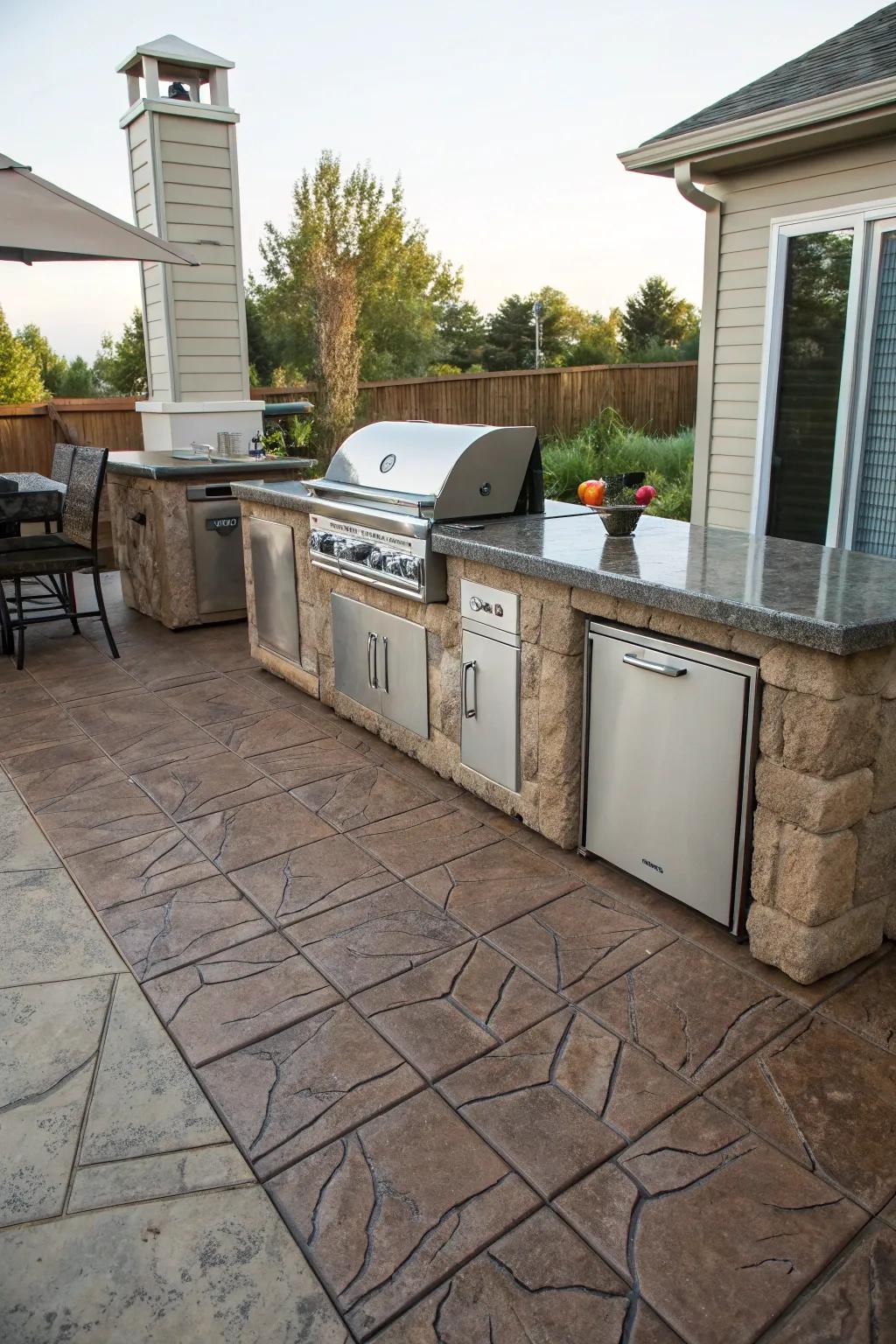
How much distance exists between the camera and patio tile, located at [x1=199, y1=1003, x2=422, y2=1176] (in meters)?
1.92

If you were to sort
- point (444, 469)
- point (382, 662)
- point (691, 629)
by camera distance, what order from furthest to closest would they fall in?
1. point (382, 662)
2. point (444, 469)
3. point (691, 629)

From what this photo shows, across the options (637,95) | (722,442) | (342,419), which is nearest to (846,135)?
(722,442)

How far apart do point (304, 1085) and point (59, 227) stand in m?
3.28

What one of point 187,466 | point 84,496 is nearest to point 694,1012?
point 84,496

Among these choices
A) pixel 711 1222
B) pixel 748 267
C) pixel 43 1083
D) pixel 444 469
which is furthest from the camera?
pixel 748 267

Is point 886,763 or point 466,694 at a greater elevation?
point 886,763

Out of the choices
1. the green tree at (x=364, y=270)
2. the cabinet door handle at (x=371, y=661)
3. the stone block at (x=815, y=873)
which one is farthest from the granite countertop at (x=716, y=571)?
the green tree at (x=364, y=270)

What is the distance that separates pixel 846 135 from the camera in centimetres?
418

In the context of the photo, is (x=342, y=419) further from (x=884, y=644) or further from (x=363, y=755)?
(x=884, y=644)

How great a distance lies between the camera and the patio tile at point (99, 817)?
3.24m

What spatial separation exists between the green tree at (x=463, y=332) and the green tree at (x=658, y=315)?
4450 millimetres

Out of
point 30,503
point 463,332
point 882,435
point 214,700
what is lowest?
point 214,700

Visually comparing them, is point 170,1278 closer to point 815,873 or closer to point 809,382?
point 815,873

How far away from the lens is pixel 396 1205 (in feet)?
5.73
